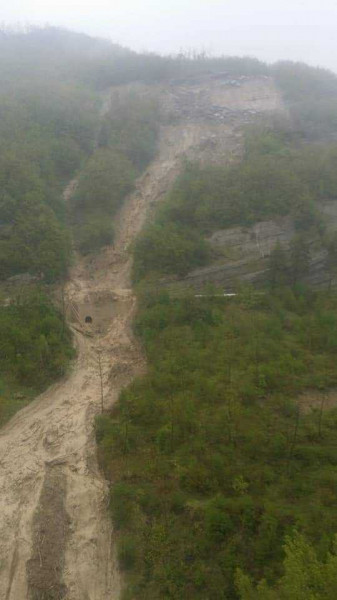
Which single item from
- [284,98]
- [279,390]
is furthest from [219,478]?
[284,98]

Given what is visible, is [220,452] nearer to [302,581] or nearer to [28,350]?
[302,581]

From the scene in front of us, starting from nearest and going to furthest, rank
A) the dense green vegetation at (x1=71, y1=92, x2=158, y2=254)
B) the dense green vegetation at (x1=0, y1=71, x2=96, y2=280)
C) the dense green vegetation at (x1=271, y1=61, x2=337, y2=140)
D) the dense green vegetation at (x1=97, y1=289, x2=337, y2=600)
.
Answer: the dense green vegetation at (x1=97, y1=289, x2=337, y2=600)
the dense green vegetation at (x1=0, y1=71, x2=96, y2=280)
the dense green vegetation at (x1=71, y1=92, x2=158, y2=254)
the dense green vegetation at (x1=271, y1=61, x2=337, y2=140)

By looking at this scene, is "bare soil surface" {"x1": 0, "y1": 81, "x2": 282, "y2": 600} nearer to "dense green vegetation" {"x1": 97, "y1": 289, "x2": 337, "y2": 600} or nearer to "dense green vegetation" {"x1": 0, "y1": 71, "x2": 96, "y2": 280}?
"dense green vegetation" {"x1": 97, "y1": 289, "x2": 337, "y2": 600}

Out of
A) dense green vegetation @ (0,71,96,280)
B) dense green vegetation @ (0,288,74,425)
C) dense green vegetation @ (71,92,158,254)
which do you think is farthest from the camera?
dense green vegetation @ (71,92,158,254)

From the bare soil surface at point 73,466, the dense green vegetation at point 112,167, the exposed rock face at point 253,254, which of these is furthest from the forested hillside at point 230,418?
the dense green vegetation at point 112,167

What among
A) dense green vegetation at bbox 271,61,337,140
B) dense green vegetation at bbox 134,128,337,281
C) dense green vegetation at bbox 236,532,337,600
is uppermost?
dense green vegetation at bbox 271,61,337,140

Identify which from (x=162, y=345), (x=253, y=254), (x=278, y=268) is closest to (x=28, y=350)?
(x=162, y=345)

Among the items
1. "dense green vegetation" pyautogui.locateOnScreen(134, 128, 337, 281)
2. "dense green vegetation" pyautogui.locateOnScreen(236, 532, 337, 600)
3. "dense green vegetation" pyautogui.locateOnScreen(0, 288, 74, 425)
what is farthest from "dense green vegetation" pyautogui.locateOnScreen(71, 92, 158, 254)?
"dense green vegetation" pyautogui.locateOnScreen(236, 532, 337, 600)
